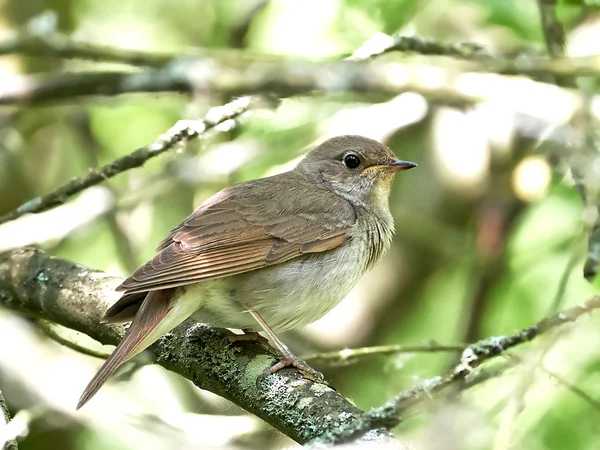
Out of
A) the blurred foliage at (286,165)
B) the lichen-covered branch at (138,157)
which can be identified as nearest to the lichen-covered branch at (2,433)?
the blurred foliage at (286,165)

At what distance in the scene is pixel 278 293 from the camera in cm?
398

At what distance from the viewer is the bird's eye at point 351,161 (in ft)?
16.5

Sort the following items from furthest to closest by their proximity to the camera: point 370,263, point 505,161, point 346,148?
point 505,161 < point 346,148 < point 370,263

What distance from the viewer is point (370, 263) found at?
450cm

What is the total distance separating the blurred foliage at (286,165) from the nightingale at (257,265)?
2.01 ft

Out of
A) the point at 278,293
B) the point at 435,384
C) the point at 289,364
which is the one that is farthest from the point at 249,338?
the point at 435,384

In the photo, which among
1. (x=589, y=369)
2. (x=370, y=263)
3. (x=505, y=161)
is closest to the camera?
(x=589, y=369)

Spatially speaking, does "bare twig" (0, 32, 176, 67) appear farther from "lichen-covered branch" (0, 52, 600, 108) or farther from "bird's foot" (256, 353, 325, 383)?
"bird's foot" (256, 353, 325, 383)

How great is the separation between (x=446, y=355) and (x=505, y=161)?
1701mm

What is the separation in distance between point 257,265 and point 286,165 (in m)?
2.06

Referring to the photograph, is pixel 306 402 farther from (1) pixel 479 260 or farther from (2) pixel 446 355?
(1) pixel 479 260

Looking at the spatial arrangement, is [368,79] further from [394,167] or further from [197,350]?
[197,350]

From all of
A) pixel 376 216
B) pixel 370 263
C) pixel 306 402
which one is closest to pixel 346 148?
pixel 376 216

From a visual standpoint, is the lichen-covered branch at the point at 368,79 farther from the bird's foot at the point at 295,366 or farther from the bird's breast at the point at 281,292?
the bird's foot at the point at 295,366
